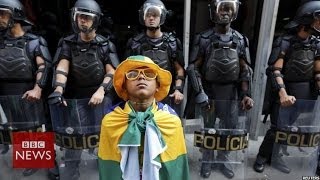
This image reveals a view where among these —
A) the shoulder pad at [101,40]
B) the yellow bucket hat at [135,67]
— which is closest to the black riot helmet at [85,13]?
the shoulder pad at [101,40]

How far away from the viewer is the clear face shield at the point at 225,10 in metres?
3.63

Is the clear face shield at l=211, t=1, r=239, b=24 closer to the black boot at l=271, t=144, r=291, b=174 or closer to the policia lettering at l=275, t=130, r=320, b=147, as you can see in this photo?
the policia lettering at l=275, t=130, r=320, b=147

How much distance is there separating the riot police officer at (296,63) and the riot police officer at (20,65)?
2302 millimetres

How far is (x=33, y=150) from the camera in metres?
3.53

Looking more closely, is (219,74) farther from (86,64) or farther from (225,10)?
(86,64)

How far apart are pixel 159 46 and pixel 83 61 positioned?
766 mm

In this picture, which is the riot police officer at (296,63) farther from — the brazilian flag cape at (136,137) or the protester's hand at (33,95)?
the protester's hand at (33,95)

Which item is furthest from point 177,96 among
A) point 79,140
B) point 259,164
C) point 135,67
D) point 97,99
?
point 259,164

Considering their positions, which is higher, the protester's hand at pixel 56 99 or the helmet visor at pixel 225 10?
the helmet visor at pixel 225 10

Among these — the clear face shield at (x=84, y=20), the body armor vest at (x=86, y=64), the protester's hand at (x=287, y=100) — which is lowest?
the protester's hand at (x=287, y=100)

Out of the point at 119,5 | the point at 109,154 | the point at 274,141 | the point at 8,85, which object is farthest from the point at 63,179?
the point at 119,5

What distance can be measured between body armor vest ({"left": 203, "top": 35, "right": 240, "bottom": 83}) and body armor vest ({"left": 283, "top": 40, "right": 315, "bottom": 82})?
1.80ft

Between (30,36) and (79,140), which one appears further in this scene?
(30,36)

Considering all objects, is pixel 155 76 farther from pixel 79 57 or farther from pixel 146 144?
pixel 79 57
